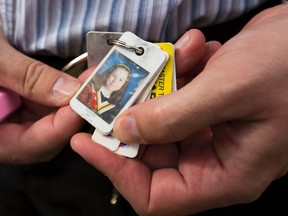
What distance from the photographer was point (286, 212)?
84 cm

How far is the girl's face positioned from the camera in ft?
2.21

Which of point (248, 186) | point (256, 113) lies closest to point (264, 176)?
point (248, 186)

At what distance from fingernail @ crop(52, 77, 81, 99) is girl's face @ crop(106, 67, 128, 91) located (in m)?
0.06

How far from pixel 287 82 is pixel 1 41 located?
0.53m

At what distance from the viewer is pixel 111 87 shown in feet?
2.22

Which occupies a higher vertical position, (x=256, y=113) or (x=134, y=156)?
(x=256, y=113)

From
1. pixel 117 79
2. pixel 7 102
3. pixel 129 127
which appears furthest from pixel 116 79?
pixel 7 102

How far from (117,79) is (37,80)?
15 centimetres

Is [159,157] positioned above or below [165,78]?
below

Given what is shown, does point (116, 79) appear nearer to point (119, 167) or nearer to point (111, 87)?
point (111, 87)

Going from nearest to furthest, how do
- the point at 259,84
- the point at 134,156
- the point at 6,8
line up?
1. the point at 259,84
2. the point at 134,156
3. the point at 6,8

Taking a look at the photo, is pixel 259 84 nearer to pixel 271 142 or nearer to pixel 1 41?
pixel 271 142

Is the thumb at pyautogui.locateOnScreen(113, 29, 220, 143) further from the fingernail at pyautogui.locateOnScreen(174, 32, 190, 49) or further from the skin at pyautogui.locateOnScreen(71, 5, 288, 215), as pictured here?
the fingernail at pyautogui.locateOnScreen(174, 32, 190, 49)

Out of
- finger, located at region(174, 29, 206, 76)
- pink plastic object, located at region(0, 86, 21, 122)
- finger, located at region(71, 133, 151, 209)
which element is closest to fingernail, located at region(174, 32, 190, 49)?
finger, located at region(174, 29, 206, 76)
